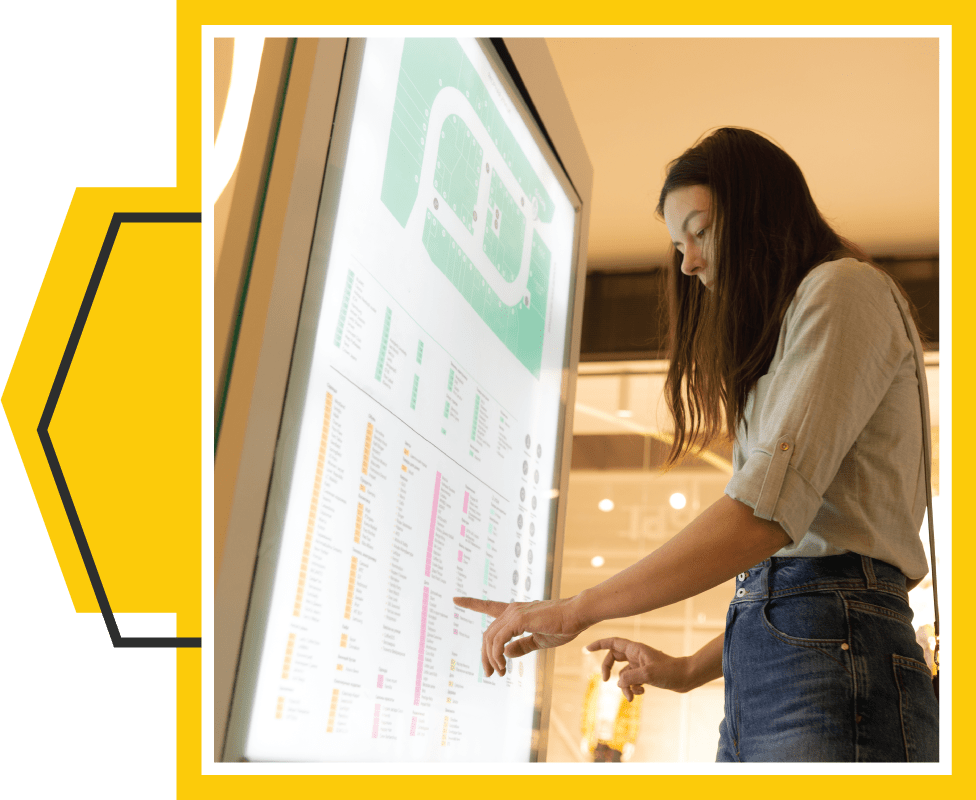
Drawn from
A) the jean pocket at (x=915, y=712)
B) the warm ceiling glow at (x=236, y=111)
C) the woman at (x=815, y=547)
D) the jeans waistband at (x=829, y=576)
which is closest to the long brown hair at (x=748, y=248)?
the woman at (x=815, y=547)

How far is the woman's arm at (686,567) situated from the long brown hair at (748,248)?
202mm

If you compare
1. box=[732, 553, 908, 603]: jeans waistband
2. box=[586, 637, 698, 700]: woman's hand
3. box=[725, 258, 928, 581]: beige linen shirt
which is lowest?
box=[586, 637, 698, 700]: woman's hand

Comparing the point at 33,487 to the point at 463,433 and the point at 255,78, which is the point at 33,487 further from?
the point at 463,433

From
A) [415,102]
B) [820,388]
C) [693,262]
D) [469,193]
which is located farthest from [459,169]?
[820,388]

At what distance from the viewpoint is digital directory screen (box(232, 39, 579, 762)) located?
64cm

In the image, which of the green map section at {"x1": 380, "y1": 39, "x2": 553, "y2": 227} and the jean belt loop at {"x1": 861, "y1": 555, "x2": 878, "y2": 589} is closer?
the jean belt loop at {"x1": 861, "y1": 555, "x2": 878, "y2": 589}

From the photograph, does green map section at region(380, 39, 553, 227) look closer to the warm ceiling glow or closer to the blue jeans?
the warm ceiling glow

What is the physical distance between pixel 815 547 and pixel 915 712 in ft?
0.52

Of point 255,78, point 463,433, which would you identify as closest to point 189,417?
point 255,78

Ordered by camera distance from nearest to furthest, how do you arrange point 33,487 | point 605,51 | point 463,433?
1. point 33,487
2. point 463,433
3. point 605,51

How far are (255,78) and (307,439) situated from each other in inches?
11.4

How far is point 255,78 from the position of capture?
622 millimetres

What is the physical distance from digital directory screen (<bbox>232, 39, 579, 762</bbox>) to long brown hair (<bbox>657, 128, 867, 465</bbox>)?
0.96 feet

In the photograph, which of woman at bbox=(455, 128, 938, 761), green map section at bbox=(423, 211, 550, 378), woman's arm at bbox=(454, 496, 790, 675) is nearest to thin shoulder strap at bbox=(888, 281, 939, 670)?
woman at bbox=(455, 128, 938, 761)
